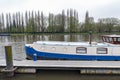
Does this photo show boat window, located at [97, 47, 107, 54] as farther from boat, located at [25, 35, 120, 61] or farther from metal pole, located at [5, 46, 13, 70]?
metal pole, located at [5, 46, 13, 70]

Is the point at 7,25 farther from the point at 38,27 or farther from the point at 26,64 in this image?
the point at 26,64

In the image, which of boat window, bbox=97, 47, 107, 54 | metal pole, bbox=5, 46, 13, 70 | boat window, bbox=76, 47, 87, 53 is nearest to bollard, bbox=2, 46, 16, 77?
metal pole, bbox=5, 46, 13, 70

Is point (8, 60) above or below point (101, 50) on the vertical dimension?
below

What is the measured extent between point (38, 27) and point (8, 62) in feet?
239

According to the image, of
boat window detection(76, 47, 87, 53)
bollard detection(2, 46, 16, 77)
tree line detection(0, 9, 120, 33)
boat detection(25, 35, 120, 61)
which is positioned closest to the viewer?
bollard detection(2, 46, 16, 77)

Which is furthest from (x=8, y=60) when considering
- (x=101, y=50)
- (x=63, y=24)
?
(x=63, y=24)

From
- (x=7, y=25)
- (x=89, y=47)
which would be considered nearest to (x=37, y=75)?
(x=89, y=47)

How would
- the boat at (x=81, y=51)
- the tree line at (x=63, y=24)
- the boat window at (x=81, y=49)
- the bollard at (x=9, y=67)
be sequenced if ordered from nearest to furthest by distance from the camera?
Answer: the bollard at (x=9, y=67)
the boat at (x=81, y=51)
the boat window at (x=81, y=49)
the tree line at (x=63, y=24)

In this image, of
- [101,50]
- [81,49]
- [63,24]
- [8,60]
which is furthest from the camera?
[63,24]

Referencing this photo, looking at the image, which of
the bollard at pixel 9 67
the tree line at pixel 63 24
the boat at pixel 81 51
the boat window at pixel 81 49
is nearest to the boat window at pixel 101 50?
the boat at pixel 81 51

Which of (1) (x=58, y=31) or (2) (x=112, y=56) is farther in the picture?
(1) (x=58, y=31)

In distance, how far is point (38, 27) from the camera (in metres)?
85.1

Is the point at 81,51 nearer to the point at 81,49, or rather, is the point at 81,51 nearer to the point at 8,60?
the point at 81,49

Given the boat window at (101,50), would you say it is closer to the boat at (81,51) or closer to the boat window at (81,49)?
the boat at (81,51)
